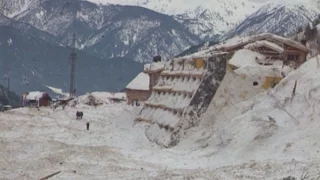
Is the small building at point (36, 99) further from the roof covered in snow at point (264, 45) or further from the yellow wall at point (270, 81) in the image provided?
the yellow wall at point (270, 81)

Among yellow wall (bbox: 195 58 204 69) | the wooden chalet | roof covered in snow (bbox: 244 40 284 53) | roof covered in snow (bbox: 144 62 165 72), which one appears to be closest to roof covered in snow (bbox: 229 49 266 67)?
the wooden chalet

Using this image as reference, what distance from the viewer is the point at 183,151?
3562 centimetres

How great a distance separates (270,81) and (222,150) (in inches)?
456

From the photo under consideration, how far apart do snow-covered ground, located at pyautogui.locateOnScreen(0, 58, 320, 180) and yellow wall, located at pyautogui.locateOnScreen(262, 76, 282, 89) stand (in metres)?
2.74

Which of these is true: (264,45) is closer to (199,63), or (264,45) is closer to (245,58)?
(245,58)

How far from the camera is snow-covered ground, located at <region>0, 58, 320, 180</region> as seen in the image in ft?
86.2

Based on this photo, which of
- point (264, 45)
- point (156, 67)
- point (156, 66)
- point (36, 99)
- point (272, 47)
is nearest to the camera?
point (264, 45)

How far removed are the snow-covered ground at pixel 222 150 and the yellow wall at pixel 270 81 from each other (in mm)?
2743

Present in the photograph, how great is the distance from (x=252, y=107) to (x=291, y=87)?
2645mm

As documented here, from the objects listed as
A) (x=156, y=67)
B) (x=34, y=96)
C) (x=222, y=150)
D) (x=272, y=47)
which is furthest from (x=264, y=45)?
(x=34, y=96)

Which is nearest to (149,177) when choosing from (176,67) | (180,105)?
(180,105)

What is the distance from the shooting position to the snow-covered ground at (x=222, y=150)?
86.2 feet

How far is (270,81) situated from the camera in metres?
43.0

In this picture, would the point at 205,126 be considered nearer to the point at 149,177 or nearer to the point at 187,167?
the point at 187,167
